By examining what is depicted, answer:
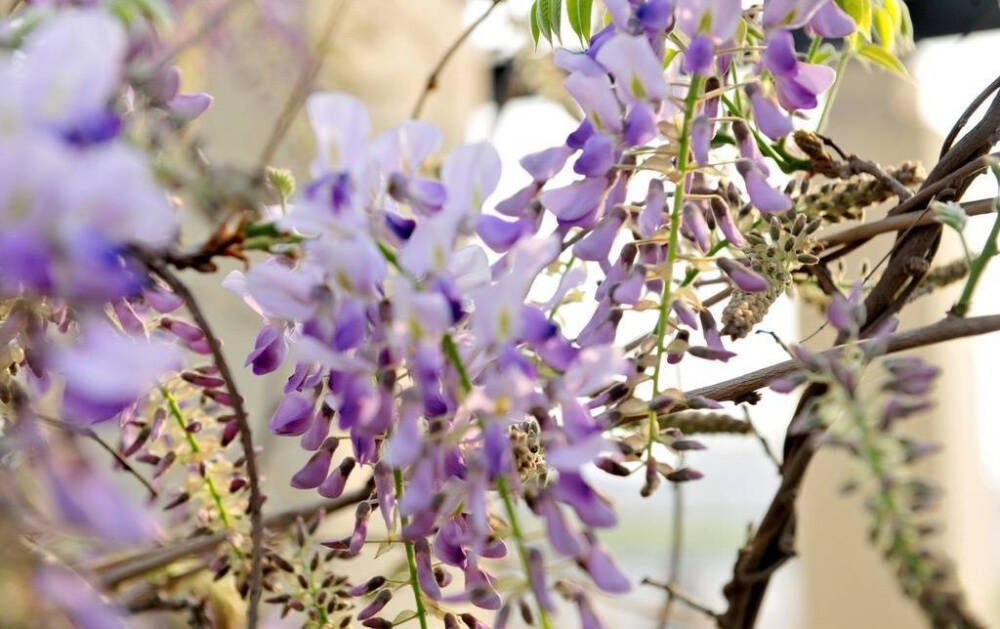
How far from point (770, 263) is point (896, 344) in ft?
0.14

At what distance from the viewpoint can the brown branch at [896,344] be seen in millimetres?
272

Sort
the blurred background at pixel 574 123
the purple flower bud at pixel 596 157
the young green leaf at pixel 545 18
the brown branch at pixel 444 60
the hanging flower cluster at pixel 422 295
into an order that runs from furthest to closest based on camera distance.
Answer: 1. the blurred background at pixel 574 123
2. the brown branch at pixel 444 60
3. the young green leaf at pixel 545 18
4. the purple flower bud at pixel 596 157
5. the hanging flower cluster at pixel 422 295

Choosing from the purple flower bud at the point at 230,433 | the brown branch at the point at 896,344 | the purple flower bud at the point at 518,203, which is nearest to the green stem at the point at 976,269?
the brown branch at the point at 896,344

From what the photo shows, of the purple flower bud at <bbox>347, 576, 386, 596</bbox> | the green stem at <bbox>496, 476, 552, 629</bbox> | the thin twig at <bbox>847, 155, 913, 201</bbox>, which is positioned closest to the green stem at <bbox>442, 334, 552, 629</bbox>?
the green stem at <bbox>496, 476, 552, 629</bbox>

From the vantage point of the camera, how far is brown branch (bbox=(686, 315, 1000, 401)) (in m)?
0.27

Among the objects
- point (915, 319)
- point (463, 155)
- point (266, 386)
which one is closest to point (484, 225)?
point (463, 155)

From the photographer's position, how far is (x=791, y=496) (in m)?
0.39

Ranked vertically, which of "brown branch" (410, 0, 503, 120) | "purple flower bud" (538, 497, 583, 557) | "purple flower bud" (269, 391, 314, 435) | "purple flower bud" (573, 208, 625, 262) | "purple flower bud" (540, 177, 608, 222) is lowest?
"purple flower bud" (538, 497, 583, 557)

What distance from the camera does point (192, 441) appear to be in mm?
400

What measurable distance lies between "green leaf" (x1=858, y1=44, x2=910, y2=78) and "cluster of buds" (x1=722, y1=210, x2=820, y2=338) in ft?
0.38

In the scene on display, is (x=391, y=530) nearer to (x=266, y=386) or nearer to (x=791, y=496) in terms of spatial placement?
(x=791, y=496)

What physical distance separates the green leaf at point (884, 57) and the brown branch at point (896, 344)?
0.15 m

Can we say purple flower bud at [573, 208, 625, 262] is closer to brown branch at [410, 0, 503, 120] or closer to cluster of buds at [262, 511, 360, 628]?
cluster of buds at [262, 511, 360, 628]

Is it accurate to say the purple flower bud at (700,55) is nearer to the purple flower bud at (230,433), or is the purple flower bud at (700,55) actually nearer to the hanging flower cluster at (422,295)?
the hanging flower cluster at (422,295)
